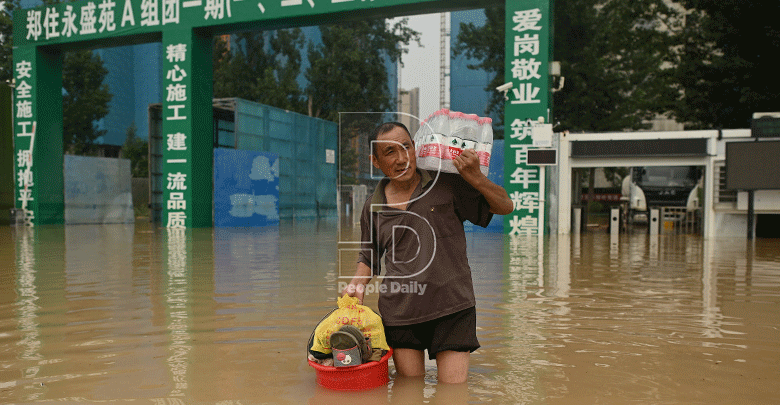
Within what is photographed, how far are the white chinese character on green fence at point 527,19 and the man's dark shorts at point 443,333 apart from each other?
47.3ft

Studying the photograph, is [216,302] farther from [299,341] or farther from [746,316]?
[746,316]

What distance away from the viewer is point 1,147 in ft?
74.6

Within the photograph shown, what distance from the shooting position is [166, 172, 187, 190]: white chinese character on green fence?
782 inches

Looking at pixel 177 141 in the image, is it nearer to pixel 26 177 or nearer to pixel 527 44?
pixel 26 177

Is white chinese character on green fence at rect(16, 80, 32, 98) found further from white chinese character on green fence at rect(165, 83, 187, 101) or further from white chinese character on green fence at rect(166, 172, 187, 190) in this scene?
white chinese character on green fence at rect(166, 172, 187, 190)

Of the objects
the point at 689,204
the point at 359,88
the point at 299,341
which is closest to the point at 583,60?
the point at 689,204

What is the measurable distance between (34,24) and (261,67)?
18.5m

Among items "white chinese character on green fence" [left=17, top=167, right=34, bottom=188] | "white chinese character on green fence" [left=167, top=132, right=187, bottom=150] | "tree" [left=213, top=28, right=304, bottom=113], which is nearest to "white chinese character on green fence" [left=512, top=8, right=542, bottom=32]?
"white chinese character on green fence" [left=167, top=132, right=187, bottom=150]

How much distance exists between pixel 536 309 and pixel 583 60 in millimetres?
25152

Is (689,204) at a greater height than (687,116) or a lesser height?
lesser

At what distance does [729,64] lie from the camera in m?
21.9

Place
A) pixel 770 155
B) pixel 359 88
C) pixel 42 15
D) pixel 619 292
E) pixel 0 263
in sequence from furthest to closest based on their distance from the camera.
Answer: pixel 359 88 → pixel 42 15 → pixel 770 155 → pixel 0 263 → pixel 619 292

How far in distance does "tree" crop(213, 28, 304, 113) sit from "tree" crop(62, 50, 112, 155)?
6783mm

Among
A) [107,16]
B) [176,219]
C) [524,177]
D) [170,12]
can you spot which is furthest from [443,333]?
[107,16]
